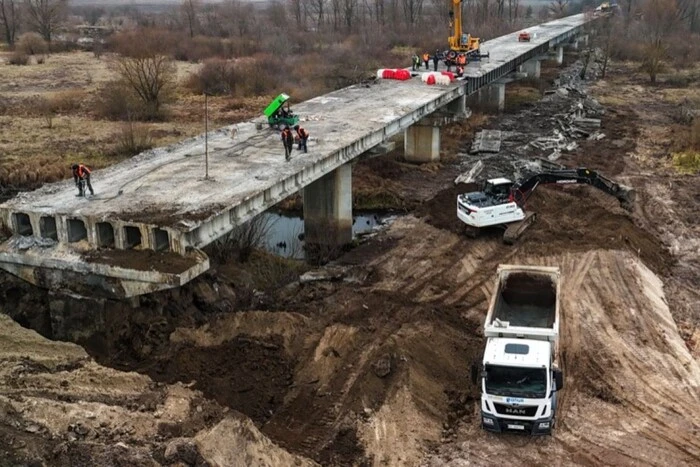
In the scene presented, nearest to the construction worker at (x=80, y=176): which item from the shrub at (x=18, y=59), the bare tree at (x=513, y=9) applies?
the shrub at (x=18, y=59)

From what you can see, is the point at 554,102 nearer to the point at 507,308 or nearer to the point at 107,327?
the point at 507,308

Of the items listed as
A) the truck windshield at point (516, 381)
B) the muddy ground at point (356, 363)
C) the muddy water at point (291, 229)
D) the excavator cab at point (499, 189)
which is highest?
the excavator cab at point (499, 189)

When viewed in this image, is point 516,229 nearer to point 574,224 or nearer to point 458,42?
point 574,224

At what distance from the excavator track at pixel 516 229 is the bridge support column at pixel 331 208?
7153mm

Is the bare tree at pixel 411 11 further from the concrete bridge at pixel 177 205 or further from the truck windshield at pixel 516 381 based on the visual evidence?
the truck windshield at pixel 516 381

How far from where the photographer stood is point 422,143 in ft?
145

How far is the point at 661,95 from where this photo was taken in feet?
225

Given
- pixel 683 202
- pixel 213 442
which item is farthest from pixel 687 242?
pixel 213 442

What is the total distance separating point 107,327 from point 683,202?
29.1m

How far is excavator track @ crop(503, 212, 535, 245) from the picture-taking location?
1186 inches

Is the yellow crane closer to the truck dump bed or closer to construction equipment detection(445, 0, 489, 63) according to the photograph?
construction equipment detection(445, 0, 489, 63)

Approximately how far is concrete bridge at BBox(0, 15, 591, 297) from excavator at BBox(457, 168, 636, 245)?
550cm

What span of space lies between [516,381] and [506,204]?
46.9ft

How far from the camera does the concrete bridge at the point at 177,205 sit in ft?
67.2
